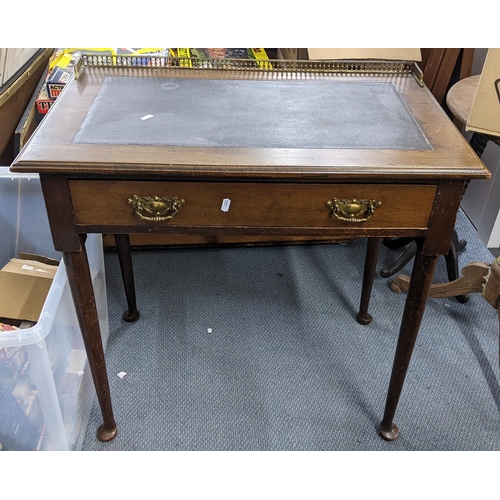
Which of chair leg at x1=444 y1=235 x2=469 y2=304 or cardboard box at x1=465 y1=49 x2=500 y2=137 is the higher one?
cardboard box at x1=465 y1=49 x2=500 y2=137

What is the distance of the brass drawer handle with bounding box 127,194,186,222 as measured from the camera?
90 cm

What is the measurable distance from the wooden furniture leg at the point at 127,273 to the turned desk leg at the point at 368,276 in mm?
644

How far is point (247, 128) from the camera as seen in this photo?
98 centimetres

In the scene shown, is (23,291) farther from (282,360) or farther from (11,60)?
(11,60)

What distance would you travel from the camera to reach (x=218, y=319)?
160 cm

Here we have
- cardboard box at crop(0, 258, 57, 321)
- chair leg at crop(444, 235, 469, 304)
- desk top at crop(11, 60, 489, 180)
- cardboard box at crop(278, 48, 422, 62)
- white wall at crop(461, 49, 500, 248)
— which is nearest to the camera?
desk top at crop(11, 60, 489, 180)

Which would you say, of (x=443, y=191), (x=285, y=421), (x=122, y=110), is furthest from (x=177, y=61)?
(x=285, y=421)

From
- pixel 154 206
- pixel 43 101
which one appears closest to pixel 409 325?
pixel 154 206

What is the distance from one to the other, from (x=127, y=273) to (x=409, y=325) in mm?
770

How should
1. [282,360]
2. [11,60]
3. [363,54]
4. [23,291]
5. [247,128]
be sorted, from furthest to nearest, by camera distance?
[11,60], [363,54], [282,360], [23,291], [247,128]

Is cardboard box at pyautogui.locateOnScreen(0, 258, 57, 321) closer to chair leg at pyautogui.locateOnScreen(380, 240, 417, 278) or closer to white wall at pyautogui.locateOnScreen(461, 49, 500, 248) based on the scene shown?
chair leg at pyautogui.locateOnScreen(380, 240, 417, 278)

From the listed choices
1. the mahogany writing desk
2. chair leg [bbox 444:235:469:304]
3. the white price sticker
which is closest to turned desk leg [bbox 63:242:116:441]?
the mahogany writing desk

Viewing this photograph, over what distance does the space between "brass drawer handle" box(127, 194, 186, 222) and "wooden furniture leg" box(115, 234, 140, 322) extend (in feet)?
1.66

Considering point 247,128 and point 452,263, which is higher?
point 247,128
